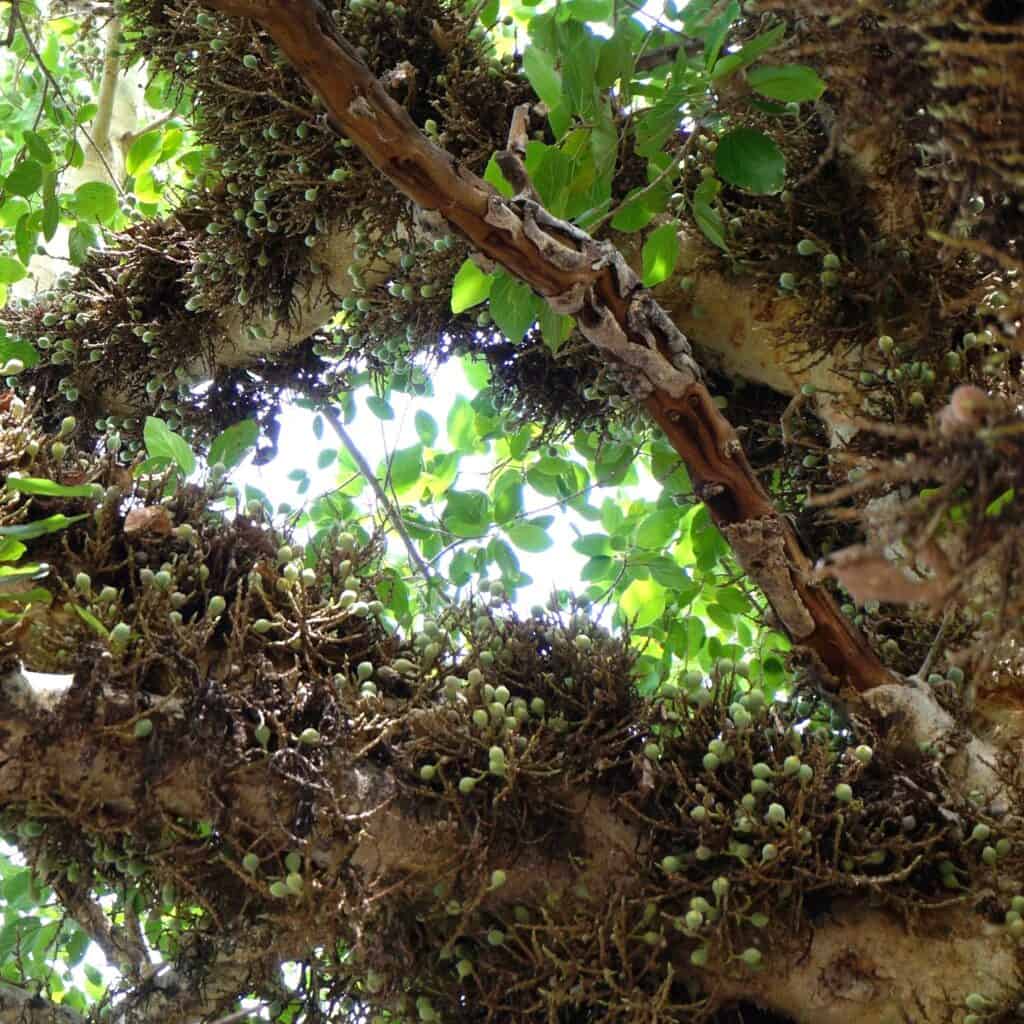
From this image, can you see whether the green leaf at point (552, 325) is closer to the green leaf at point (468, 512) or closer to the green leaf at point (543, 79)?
the green leaf at point (543, 79)

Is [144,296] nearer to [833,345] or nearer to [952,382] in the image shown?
[833,345]

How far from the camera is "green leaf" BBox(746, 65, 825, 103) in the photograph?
5.06ft

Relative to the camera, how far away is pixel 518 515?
2875 mm

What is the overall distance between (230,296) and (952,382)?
159cm

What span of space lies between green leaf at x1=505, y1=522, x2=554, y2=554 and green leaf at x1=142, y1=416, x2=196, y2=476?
0.94 meters

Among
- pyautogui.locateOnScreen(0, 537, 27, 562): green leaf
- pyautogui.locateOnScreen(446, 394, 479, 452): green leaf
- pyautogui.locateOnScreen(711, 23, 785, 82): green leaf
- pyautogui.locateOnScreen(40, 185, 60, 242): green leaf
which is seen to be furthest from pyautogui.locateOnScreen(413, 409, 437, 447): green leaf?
pyautogui.locateOnScreen(711, 23, 785, 82): green leaf

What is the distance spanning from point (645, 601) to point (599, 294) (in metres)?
1.40

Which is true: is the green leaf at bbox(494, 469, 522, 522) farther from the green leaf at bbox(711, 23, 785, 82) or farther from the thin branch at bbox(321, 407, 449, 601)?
the green leaf at bbox(711, 23, 785, 82)

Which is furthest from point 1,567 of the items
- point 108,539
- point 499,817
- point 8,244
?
point 8,244

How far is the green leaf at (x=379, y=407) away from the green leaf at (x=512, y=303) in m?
1.39

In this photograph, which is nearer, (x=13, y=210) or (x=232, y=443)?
(x=232, y=443)

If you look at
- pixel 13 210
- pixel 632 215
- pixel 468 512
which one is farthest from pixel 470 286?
pixel 13 210

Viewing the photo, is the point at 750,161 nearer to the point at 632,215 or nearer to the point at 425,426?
the point at 632,215

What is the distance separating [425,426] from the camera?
3145mm
